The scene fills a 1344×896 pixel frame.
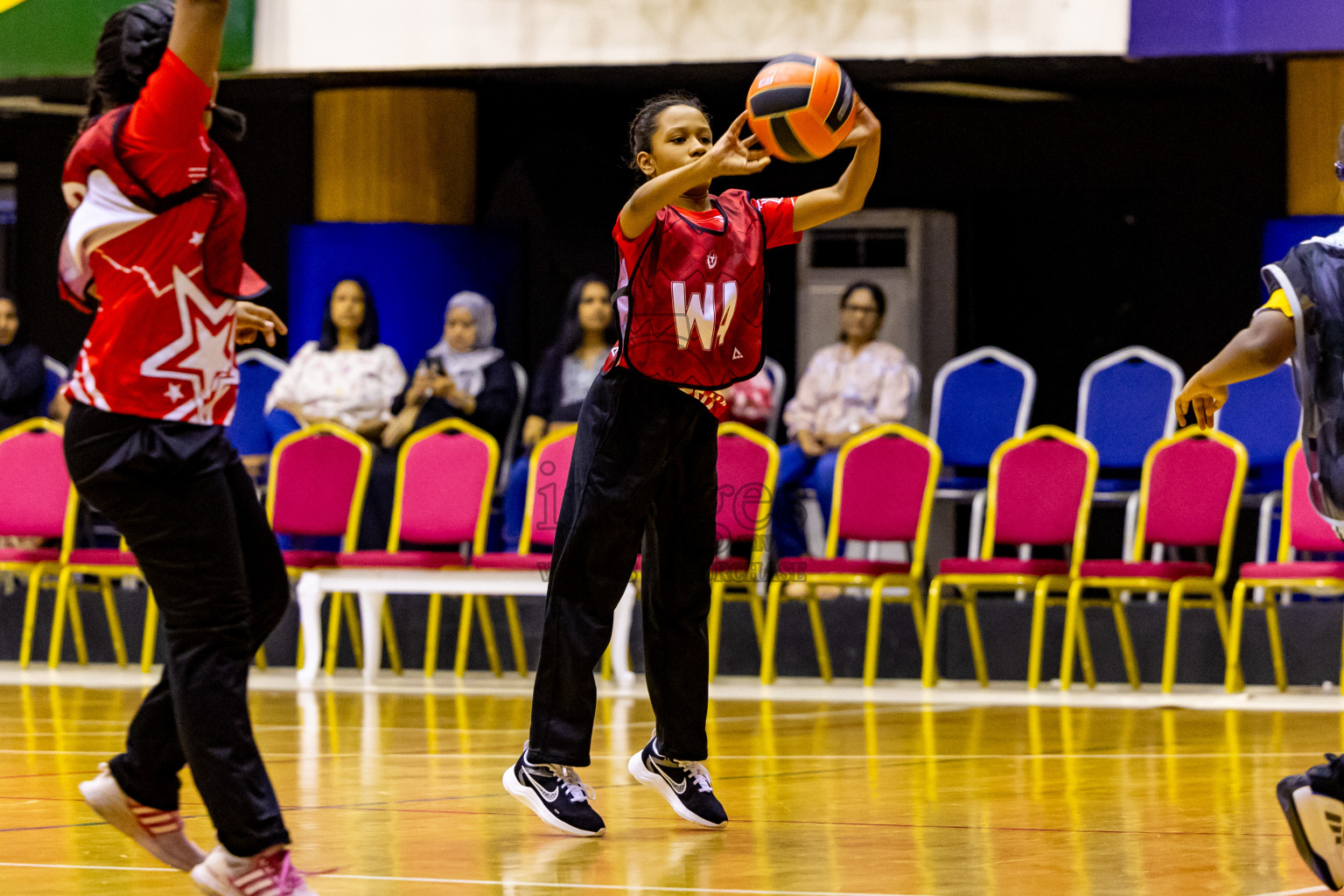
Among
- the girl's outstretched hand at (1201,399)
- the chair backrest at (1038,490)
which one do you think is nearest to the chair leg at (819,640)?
the chair backrest at (1038,490)

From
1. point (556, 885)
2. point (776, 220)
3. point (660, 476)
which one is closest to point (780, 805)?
point (660, 476)

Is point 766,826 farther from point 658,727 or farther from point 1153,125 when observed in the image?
point 1153,125

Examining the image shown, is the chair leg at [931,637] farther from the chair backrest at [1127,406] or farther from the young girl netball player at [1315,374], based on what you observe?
the young girl netball player at [1315,374]

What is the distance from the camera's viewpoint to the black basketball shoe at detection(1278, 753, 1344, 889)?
302 centimetres

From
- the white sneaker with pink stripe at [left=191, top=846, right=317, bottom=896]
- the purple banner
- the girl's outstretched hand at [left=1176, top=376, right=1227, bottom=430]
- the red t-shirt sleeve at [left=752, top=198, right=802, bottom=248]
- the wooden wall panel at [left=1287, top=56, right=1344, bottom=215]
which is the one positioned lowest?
the white sneaker with pink stripe at [left=191, top=846, right=317, bottom=896]

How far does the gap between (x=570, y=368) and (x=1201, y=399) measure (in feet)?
18.8

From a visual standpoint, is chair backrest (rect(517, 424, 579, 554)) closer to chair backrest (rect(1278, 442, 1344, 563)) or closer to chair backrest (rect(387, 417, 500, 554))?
A: chair backrest (rect(387, 417, 500, 554))

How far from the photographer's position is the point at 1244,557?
9.66 meters

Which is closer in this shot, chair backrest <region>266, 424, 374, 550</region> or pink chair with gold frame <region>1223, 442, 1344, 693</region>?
pink chair with gold frame <region>1223, 442, 1344, 693</region>

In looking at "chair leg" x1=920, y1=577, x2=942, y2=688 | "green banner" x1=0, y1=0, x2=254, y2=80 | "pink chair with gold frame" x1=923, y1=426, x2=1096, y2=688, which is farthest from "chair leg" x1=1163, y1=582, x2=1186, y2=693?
"green banner" x1=0, y1=0, x2=254, y2=80

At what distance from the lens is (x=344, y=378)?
905 centimetres

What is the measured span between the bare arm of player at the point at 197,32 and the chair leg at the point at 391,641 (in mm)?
5922

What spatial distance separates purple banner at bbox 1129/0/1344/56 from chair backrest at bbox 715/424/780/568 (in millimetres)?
2349

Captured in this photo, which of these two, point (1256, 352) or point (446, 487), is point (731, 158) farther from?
point (446, 487)
